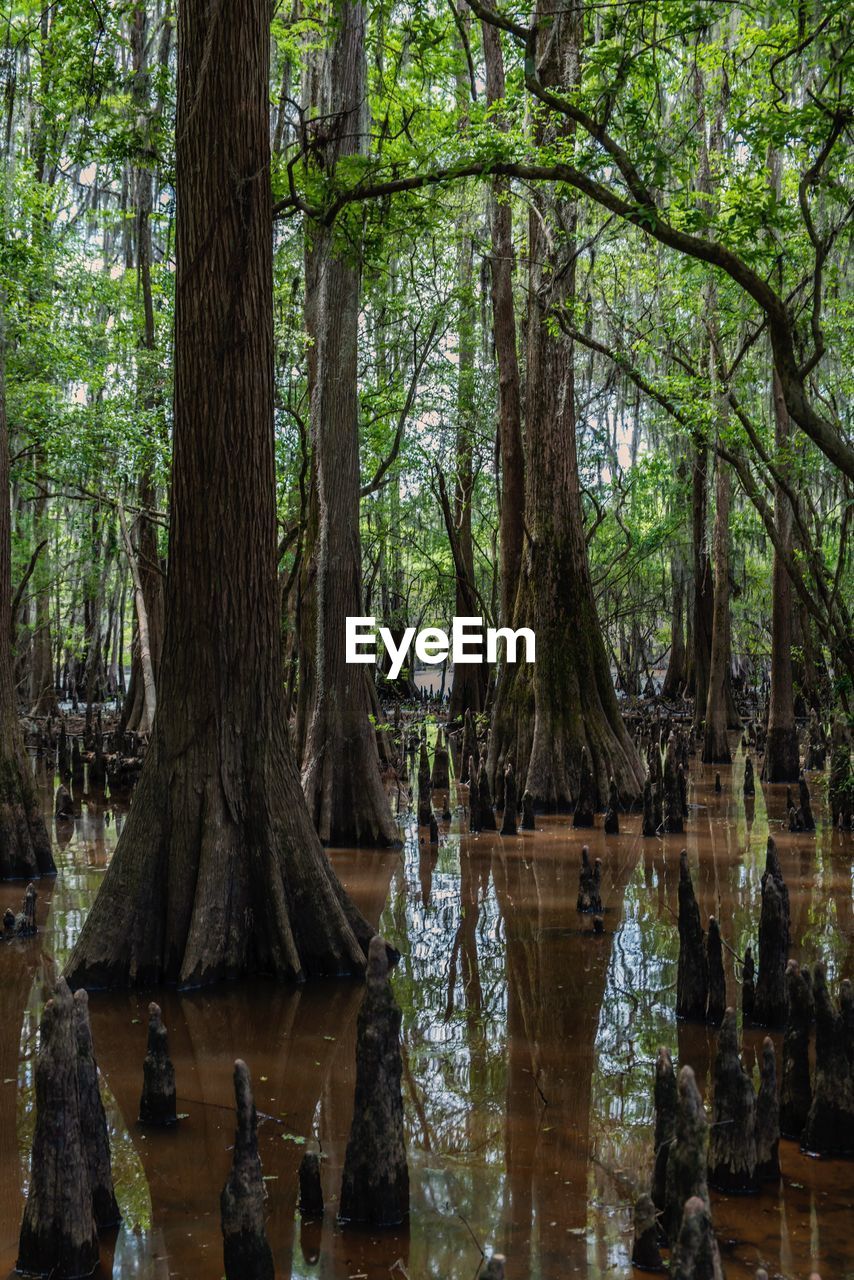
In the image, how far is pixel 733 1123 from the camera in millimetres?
3969

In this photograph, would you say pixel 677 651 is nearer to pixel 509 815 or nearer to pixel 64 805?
pixel 509 815

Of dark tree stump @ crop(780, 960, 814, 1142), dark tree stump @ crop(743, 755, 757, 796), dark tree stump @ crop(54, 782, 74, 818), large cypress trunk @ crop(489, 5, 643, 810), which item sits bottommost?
dark tree stump @ crop(780, 960, 814, 1142)

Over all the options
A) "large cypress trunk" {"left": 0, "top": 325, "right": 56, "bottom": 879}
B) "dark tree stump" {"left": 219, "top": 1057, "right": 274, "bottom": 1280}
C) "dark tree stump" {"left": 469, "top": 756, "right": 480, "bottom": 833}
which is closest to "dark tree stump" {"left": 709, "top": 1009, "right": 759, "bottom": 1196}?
"dark tree stump" {"left": 219, "top": 1057, "right": 274, "bottom": 1280}

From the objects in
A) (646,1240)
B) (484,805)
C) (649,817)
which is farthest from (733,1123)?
(484,805)

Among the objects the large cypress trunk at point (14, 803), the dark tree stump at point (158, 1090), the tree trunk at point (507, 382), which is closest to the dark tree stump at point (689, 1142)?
the dark tree stump at point (158, 1090)

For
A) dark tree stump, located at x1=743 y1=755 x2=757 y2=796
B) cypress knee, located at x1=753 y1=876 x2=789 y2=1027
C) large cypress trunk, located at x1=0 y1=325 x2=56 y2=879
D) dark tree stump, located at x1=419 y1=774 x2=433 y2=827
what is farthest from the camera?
dark tree stump, located at x1=743 y1=755 x2=757 y2=796

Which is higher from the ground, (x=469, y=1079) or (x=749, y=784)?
(x=749, y=784)

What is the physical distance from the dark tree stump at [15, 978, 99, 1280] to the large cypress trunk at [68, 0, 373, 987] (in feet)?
9.37

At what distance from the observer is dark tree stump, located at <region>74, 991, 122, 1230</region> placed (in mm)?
3750

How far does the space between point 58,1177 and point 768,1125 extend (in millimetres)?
2202

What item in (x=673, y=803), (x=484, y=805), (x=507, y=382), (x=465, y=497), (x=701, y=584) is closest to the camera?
(x=673, y=803)

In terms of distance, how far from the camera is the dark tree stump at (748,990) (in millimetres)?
5777

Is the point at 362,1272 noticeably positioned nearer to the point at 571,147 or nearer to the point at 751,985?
the point at 751,985

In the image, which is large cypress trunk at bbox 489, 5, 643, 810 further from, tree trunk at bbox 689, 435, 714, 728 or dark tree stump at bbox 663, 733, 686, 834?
tree trunk at bbox 689, 435, 714, 728
